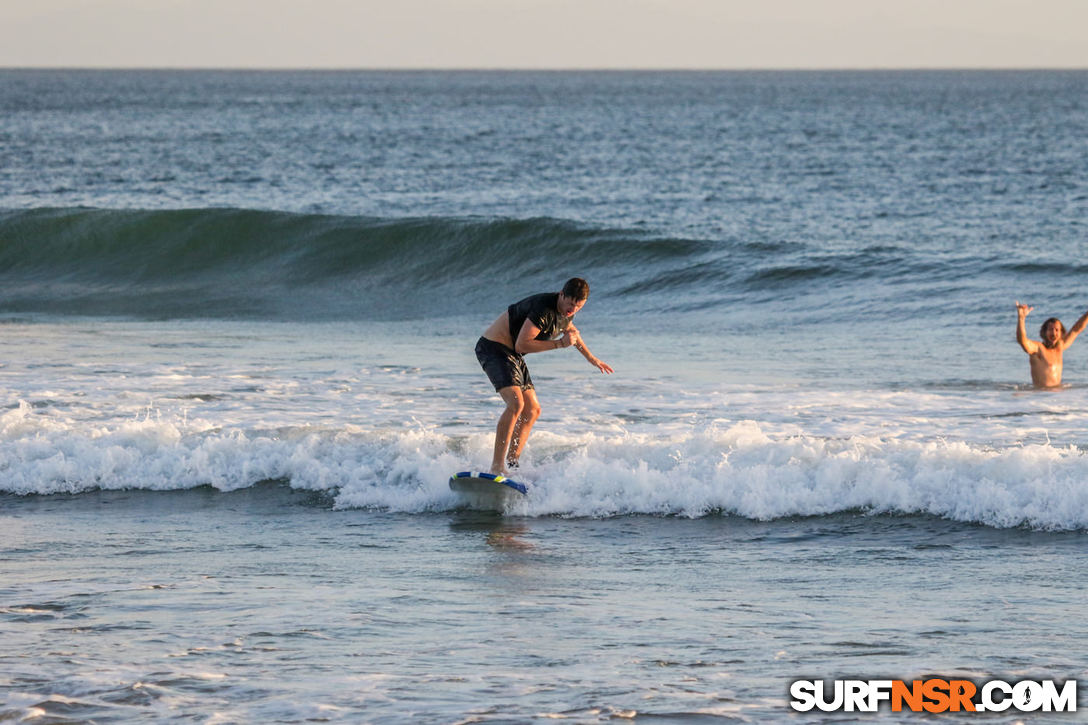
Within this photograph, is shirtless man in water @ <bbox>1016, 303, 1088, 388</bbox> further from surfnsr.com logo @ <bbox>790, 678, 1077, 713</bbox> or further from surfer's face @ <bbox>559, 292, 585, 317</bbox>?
surfnsr.com logo @ <bbox>790, 678, 1077, 713</bbox>

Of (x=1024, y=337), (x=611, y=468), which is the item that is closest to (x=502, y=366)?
(x=611, y=468)

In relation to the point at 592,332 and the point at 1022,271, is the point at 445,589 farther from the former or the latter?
the point at 1022,271

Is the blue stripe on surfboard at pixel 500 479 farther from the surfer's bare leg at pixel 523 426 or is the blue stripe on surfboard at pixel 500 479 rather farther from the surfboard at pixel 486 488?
the surfer's bare leg at pixel 523 426

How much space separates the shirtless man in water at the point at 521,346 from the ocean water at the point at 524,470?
447mm

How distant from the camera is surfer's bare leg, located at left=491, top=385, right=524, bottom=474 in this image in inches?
346

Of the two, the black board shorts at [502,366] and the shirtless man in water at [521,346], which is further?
the black board shorts at [502,366]

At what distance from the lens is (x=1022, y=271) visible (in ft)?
65.6

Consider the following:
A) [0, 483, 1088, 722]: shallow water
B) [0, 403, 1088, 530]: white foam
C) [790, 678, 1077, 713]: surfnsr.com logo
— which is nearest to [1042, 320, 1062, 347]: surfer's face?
[0, 403, 1088, 530]: white foam

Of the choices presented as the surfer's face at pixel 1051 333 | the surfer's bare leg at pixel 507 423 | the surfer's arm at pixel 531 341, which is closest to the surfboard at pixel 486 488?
the surfer's bare leg at pixel 507 423

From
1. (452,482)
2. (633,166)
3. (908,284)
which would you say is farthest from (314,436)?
(633,166)

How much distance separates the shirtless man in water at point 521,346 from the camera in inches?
330

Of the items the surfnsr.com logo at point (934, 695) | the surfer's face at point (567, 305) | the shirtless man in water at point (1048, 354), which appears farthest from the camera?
the shirtless man in water at point (1048, 354)

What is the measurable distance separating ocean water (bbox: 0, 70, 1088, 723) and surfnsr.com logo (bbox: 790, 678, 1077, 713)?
100 mm

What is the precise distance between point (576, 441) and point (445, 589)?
11.1ft
